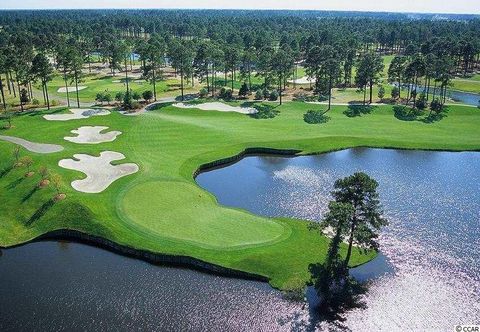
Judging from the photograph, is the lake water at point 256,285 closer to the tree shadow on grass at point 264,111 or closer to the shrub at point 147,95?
the tree shadow on grass at point 264,111

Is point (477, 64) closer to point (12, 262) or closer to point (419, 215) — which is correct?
point (419, 215)

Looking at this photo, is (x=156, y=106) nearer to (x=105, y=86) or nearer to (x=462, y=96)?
(x=105, y=86)

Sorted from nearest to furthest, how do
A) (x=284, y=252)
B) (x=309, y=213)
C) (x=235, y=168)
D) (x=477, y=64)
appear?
(x=284, y=252)
(x=309, y=213)
(x=235, y=168)
(x=477, y=64)

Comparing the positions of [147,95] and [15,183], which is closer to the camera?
[15,183]

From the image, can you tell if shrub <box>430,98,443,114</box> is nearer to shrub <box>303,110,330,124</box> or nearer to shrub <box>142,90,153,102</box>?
shrub <box>303,110,330,124</box>

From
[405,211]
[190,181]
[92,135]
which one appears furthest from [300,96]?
[405,211]

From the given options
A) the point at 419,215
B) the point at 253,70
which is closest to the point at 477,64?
the point at 253,70

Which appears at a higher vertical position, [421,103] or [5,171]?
[421,103]

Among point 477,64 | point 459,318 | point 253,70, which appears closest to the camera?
point 459,318
